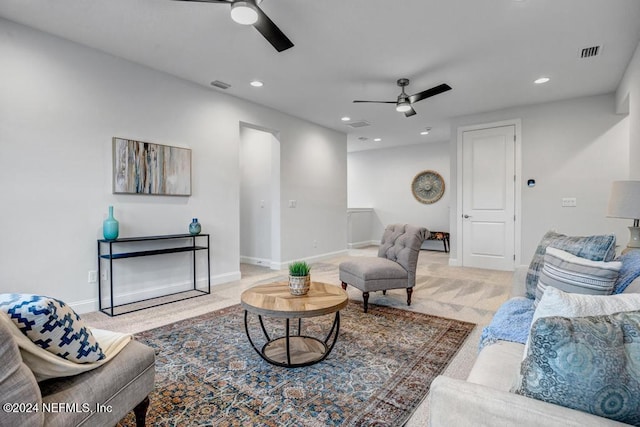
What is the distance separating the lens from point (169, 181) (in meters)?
3.82

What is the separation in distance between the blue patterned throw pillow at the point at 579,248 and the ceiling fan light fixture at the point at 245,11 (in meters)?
2.51

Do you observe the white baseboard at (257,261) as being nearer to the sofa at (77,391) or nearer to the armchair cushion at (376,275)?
the armchair cushion at (376,275)

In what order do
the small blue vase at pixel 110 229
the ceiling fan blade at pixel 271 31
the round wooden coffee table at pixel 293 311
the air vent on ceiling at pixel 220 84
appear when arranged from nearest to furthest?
1. the round wooden coffee table at pixel 293 311
2. the ceiling fan blade at pixel 271 31
3. the small blue vase at pixel 110 229
4. the air vent on ceiling at pixel 220 84

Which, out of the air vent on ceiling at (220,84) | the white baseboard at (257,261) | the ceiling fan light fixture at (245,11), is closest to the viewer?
the ceiling fan light fixture at (245,11)

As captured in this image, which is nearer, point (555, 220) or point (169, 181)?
point (169, 181)

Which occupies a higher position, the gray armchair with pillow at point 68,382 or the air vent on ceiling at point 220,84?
the air vent on ceiling at point 220,84

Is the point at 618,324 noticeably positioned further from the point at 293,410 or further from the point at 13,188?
the point at 13,188

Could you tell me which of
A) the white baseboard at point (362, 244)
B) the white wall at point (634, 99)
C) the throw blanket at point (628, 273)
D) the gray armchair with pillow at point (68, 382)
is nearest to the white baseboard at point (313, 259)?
the white baseboard at point (362, 244)

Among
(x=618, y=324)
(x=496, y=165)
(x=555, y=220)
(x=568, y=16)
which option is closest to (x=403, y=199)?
(x=496, y=165)

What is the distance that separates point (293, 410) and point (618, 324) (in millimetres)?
1462

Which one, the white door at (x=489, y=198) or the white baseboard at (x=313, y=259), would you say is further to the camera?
the white baseboard at (x=313, y=259)

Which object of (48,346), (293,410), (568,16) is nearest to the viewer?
(48,346)

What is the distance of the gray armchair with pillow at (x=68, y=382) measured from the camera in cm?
90

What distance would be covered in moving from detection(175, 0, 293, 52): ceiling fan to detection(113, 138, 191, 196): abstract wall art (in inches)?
77.2
